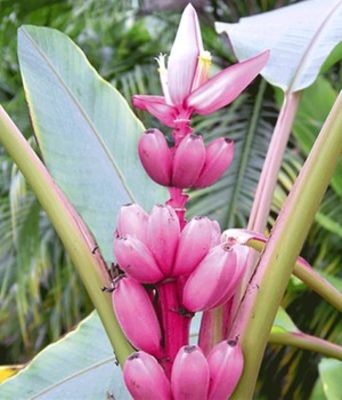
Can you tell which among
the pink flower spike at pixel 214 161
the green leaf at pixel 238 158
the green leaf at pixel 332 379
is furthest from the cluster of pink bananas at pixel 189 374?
the green leaf at pixel 238 158

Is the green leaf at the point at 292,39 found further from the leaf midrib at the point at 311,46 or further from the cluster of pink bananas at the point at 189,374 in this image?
the cluster of pink bananas at the point at 189,374

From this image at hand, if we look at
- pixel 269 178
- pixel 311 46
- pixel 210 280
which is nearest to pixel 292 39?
pixel 311 46

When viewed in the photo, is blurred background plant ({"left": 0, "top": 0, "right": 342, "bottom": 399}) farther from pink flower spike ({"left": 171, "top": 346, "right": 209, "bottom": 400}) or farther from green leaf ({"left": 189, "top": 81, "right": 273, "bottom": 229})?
pink flower spike ({"left": 171, "top": 346, "right": 209, "bottom": 400})

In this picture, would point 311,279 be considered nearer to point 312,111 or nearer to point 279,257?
point 279,257

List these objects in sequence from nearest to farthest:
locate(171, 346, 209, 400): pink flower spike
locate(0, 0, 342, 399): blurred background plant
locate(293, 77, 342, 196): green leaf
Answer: locate(171, 346, 209, 400): pink flower spike < locate(293, 77, 342, 196): green leaf < locate(0, 0, 342, 399): blurred background plant

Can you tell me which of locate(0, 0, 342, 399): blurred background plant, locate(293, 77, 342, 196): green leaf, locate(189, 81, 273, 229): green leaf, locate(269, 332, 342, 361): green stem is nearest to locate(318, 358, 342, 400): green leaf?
locate(269, 332, 342, 361): green stem
